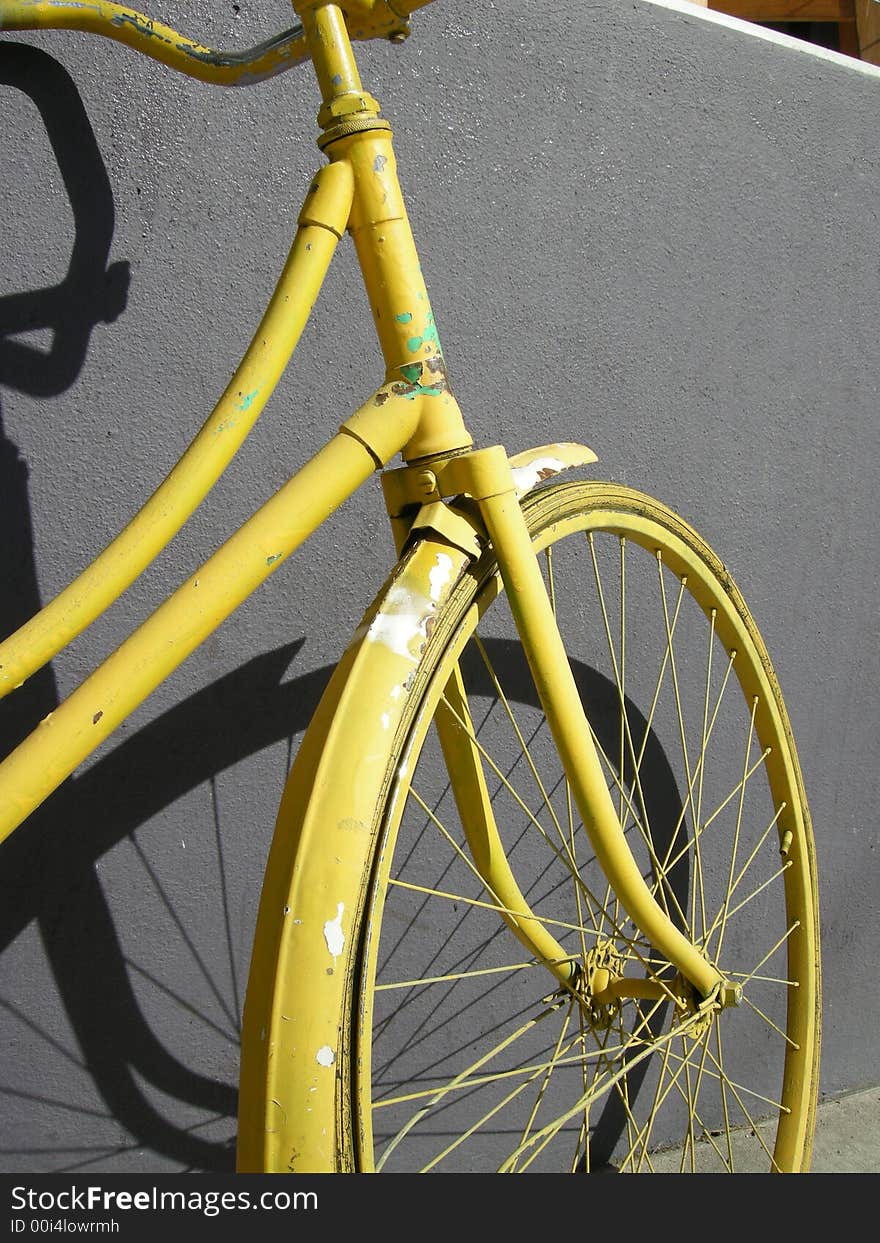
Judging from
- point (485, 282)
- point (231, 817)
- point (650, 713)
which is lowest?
point (231, 817)

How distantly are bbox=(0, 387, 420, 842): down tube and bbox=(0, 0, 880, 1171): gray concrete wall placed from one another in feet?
1.24

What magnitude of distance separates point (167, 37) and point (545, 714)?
0.65 meters

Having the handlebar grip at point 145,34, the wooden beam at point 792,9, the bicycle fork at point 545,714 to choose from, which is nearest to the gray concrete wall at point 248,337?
the handlebar grip at point 145,34

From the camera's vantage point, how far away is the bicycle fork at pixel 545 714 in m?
0.80

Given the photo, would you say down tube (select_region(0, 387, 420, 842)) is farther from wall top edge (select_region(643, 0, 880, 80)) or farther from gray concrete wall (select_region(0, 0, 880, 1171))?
wall top edge (select_region(643, 0, 880, 80))

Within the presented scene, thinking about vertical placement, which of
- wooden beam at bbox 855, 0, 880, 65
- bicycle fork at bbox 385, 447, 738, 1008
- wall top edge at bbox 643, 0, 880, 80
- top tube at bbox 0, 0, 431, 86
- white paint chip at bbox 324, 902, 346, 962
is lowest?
white paint chip at bbox 324, 902, 346, 962

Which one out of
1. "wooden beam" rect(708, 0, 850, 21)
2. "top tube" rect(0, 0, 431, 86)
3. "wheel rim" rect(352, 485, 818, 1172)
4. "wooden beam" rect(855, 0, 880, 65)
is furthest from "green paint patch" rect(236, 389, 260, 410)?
"wooden beam" rect(708, 0, 850, 21)

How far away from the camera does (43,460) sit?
1.05 m

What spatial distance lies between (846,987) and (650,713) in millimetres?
620

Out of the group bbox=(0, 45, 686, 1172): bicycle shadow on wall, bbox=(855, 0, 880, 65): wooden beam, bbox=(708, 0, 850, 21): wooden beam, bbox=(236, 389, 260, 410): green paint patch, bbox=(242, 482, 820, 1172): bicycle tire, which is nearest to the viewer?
bbox=(236, 389, 260, 410): green paint patch

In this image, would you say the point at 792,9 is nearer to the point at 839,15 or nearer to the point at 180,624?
the point at 839,15

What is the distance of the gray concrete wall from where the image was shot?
3.46 ft
